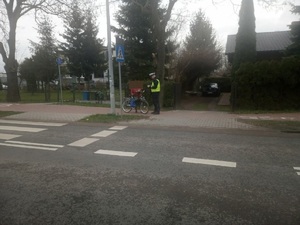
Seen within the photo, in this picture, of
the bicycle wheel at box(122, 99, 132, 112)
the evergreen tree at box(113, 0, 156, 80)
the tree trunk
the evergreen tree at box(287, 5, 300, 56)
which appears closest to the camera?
the bicycle wheel at box(122, 99, 132, 112)

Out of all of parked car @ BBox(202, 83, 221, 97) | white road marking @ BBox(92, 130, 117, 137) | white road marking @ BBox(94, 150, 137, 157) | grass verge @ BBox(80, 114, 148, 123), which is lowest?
white road marking @ BBox(94, 150, 137, 157)

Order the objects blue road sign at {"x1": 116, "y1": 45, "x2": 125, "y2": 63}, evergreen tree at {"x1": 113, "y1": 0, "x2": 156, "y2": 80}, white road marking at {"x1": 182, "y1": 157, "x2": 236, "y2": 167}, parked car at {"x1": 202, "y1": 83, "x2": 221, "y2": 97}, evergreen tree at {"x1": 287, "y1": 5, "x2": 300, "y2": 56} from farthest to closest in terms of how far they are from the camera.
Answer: parked car at {"x1": 202, "y1": 83, "x2": 221, "y2": 97}
evergreen tree at {"x1": 113, "y1": 0, "x2": 156, "y2": 80}
evergreen tree at {"x1": 287, "y1": 5, "x2": 300, "y2": 56}
blue road sign at {"x1": 116, "y1": 45, "x2": 125, "y2": 63}
white road marking at {"x1": 182, "y1": 157, "x2": 236, "y2": 167}

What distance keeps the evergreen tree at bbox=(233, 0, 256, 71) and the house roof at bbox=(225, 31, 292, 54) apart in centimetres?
933

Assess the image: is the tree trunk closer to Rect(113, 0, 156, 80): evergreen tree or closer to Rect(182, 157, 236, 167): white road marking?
Rect(113, 0, 156, 80): evergreen tree

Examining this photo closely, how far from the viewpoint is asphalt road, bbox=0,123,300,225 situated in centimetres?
373

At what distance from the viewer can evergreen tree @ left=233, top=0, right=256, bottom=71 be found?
19.3 meters

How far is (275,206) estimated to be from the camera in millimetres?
3938

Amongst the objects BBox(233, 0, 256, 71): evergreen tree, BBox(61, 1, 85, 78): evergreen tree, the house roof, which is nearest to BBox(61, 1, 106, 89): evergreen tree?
BBox(61, 1, 85, 78): evergreen tree

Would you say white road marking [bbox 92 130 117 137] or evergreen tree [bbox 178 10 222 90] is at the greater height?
evergreen tree [bbox 178 10 222 90]

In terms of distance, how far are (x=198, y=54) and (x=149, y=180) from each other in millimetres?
28822

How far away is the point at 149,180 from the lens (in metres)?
4.96

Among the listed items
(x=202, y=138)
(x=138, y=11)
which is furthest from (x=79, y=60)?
(x=202, y=138)

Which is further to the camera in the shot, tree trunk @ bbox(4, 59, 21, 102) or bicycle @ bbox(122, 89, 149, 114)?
tree trunk @ bbox(4, 59, 21, 102)

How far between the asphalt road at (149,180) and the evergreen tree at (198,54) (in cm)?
2317
